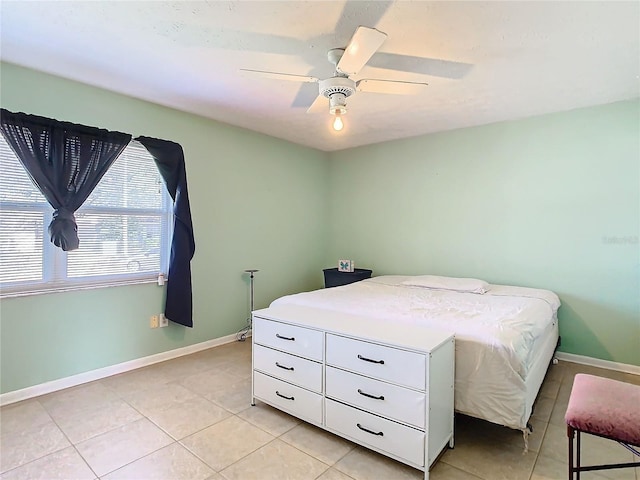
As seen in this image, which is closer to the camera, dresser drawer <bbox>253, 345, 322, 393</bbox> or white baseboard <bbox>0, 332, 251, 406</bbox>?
dresser drawer <bbox>253, 345, 322, 393</bbox>

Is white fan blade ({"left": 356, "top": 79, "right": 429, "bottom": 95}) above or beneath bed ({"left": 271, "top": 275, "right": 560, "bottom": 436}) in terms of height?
above

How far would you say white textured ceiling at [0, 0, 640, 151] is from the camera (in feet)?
6.06

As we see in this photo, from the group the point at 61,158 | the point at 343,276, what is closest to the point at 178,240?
the point at 61,158

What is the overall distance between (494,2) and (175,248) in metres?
2.98

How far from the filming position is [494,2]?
1763mm

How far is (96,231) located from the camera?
2.89 m

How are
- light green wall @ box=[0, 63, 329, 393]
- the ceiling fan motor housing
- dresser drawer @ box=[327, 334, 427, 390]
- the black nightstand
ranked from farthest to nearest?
the black nightstand → light green wall @ box=[0, 63, 329, 393] → the ceiling fan motor housing → dresser drawer @ box=[327, 334, 427, 390]

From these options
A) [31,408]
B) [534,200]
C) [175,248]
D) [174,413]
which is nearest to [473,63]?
[534,200]

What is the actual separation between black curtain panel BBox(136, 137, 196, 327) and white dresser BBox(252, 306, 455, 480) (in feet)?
4.16

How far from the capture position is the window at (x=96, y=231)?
8.18ft

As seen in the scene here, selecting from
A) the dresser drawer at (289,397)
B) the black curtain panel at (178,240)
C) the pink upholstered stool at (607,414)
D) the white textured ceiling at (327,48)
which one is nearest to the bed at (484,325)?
the pink upholstered stool at (607,414)

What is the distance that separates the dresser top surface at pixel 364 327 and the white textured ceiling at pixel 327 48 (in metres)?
1.70

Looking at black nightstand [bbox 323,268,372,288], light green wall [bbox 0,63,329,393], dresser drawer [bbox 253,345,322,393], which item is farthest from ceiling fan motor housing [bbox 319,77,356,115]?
black nightstand [bbox 323,268,372,288]

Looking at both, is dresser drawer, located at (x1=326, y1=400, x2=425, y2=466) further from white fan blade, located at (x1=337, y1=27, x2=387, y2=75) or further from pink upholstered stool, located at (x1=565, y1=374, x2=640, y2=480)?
white fan blade, located at (x1=337, y1=27, x2=387, y2=75)
